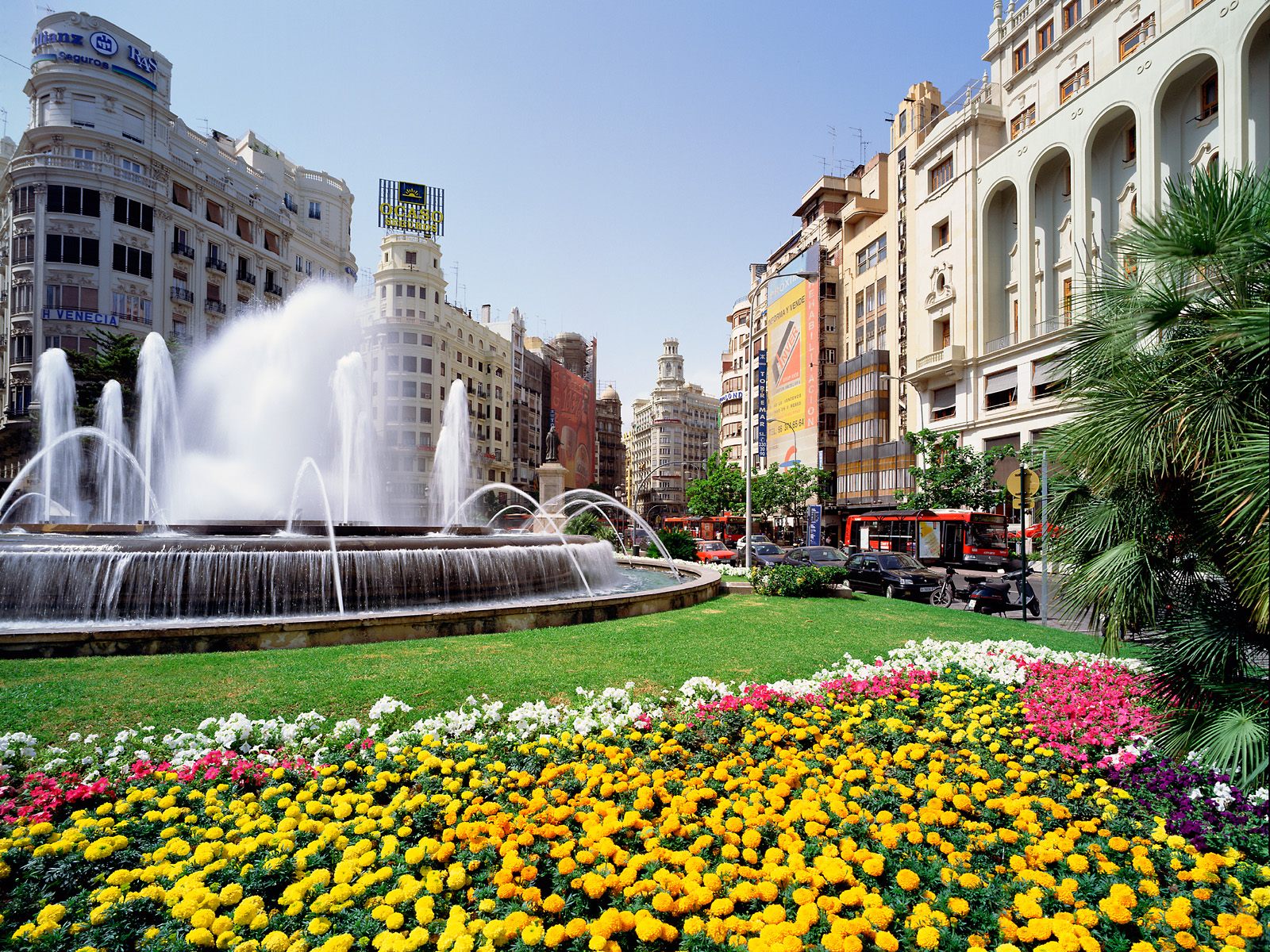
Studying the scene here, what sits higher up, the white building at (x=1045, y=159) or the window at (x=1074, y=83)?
the window at (x=1074, y=83)

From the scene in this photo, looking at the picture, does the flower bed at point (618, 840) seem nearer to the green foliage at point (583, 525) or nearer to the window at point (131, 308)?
the green foliage at point (583, 525)

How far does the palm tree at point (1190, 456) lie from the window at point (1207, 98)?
116ft

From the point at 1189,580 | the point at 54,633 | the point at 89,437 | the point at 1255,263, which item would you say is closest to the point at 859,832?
the point at 1189,580

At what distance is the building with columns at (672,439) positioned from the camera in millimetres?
147375

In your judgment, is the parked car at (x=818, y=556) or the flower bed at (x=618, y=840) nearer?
the flower bed at (x=618, y=840)

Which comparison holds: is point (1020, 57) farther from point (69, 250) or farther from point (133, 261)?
point (69, 250)

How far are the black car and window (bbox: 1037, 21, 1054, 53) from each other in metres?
36.9

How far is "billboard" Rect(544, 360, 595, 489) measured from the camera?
83.2 metres

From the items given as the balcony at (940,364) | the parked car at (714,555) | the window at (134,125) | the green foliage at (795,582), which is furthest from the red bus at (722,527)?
the window at (134,125)

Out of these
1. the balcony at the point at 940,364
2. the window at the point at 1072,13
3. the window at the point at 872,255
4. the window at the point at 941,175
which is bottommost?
the balcony at the point at 940,364

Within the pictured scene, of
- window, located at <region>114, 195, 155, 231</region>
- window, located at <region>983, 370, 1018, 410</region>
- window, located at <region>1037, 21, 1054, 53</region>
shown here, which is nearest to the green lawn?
window, located at <region>983, 370, 1018, 410</region>

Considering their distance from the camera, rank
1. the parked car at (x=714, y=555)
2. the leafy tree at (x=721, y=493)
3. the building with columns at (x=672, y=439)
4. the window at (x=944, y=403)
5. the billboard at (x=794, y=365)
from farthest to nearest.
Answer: the building with columns at (x=672, y=439)
the leafy tree at (x=721, y=493)
the billboard at (x=794, y=365)
the window at (x=944, y=403)
the parked car at (x=714, y=555)

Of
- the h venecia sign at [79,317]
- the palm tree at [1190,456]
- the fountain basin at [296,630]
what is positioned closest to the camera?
the palm tree at [1190,456]

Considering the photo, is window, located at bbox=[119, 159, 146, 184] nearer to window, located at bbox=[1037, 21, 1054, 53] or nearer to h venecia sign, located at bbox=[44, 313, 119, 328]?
h venecia sign, located at bbox=[44, 313, 119, 328]
